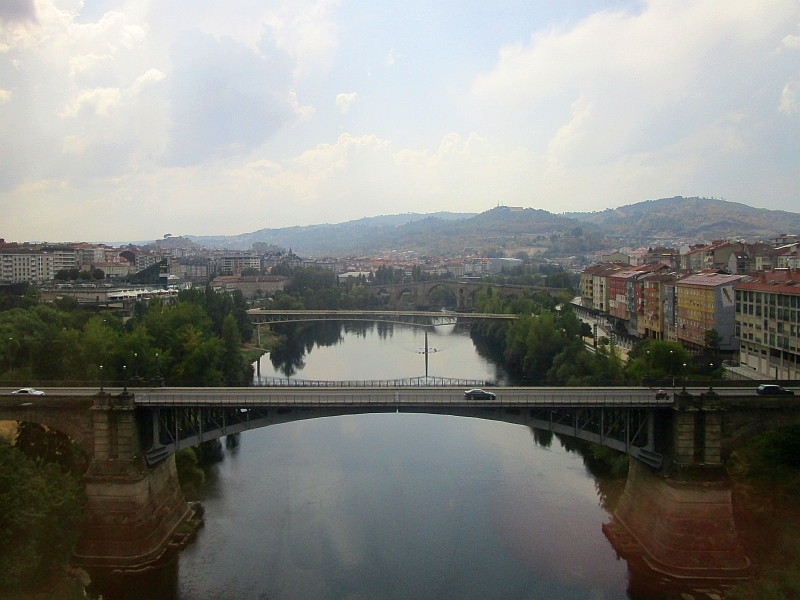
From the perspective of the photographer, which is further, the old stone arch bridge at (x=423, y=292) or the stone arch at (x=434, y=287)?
the stone arch at (x=434, y=287)

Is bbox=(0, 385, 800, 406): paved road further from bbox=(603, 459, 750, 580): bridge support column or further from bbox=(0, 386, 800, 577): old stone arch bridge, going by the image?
bbox=(603, 459, 750, 580): bridge support column

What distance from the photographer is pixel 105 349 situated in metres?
14.4

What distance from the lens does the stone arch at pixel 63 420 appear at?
9.85 m

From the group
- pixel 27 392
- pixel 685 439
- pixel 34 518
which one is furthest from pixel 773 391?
pixel 27 392

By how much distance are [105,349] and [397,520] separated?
23.7ft

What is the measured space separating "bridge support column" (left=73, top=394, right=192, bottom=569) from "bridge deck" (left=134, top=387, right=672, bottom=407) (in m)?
0.45

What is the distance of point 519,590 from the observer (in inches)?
344

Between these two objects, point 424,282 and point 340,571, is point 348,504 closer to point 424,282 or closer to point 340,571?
point 340,571

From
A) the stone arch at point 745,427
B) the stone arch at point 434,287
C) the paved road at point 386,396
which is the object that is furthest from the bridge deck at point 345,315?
the stone arch at point 745,427

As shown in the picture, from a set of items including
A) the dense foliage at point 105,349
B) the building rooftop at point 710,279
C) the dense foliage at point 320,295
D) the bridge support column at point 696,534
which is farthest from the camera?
the dense foliage at point 320,295

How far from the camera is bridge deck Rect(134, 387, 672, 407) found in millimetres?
9805

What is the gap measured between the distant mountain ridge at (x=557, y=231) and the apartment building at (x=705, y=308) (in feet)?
176

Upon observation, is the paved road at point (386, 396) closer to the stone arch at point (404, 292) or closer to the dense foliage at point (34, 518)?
the dense foliage at point (34, 518)

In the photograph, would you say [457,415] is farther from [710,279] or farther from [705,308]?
[710,279]
